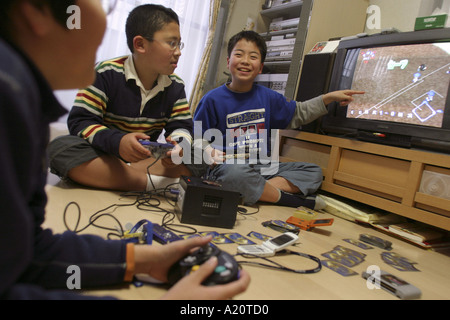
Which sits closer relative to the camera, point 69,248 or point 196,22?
point 69,248

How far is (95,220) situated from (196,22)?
1.94m

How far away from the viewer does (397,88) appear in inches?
54.8

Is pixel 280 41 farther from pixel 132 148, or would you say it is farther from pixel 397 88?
pixel 132 148

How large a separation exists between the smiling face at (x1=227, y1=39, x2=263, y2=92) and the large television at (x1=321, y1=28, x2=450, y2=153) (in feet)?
1.45

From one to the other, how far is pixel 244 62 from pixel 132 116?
0.69m

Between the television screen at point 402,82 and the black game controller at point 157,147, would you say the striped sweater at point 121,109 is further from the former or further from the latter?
the television screen at point 402,82

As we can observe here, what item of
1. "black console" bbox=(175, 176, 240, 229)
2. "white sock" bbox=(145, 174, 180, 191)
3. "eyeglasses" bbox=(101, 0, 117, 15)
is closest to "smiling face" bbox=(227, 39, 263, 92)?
"white sock" bbox=(145, 174, 180, 191)

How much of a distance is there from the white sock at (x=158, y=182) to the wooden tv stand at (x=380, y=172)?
807 millimetres

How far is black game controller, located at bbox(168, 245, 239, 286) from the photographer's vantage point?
1.63 feet

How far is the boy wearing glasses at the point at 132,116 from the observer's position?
1.21 m

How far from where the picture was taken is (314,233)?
1.16m

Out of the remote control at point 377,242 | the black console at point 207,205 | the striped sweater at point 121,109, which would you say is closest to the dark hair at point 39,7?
the black console at point 207,205
